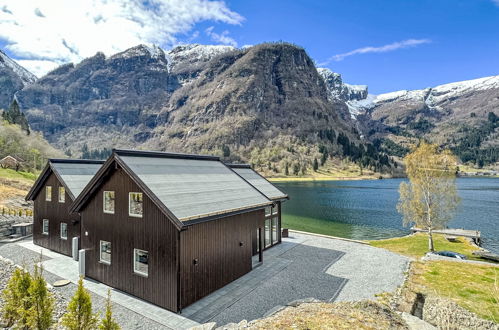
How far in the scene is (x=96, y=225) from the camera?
17.8 metres

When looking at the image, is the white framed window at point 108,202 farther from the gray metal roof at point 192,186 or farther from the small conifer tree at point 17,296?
the small conifer tree at point 17,296

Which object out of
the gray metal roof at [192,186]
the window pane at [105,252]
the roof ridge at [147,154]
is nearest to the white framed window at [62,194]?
the window pane at [105,252]

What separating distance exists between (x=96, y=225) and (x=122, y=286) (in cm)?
425

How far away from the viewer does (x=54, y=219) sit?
981 inches

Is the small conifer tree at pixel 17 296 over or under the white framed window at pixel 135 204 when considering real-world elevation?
under

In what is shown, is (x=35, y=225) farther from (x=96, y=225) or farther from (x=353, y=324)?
(x=353, y=324)

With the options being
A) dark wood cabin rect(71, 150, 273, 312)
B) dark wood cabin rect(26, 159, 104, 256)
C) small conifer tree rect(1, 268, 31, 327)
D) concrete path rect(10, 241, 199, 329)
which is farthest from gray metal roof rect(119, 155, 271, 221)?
dark wood cabin rect(26, 159, 104, 256)

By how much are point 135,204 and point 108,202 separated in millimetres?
2647

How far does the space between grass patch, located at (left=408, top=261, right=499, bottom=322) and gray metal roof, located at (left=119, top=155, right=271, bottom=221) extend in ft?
38.0

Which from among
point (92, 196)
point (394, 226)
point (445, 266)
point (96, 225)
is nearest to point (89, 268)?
point (96, 225)

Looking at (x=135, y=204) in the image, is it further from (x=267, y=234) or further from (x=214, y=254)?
(x=267, y=234)

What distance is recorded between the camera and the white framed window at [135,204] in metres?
15.6

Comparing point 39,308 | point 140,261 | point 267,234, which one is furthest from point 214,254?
point 267,234

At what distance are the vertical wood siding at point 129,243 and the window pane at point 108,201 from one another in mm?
338
